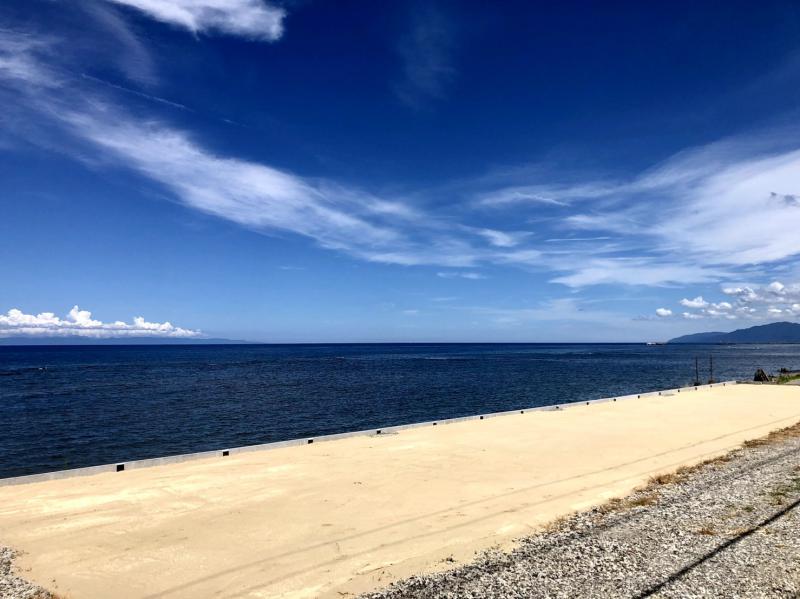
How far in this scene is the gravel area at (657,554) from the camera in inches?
360

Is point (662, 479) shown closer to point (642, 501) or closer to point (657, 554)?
point (642, 501)

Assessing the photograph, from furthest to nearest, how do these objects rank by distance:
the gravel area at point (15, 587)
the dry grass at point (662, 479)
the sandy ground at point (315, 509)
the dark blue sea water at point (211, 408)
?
the dark blue sea water at point (211, 408)
the dry grass at point (662, 479)
the sandy ground at point (315, 509)
the gravel area at point (15, 587)

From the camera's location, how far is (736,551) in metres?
10.6

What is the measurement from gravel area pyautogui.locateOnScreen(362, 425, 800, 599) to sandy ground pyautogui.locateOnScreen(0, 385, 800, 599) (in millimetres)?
927

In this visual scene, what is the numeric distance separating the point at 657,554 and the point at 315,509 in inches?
336

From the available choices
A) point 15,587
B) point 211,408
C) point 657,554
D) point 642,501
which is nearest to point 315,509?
point 15,587

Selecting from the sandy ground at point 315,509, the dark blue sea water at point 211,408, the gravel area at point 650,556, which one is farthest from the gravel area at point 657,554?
the dark blue sea water at point 211,408

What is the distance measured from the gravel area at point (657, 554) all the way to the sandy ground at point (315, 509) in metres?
0.93

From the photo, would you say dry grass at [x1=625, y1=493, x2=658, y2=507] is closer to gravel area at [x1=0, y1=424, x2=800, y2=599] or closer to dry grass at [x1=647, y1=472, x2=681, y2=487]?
gravel area at [x1=0, y1=424, x2=800, y2=599]

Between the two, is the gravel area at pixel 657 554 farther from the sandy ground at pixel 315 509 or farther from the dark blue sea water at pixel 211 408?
the dark blue sea water at pixel 211 408

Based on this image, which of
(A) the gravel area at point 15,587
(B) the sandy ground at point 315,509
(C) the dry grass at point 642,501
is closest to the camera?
(A) the gravel area at point 15,587

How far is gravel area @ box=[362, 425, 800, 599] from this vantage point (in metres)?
9.14

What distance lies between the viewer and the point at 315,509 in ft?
46.6

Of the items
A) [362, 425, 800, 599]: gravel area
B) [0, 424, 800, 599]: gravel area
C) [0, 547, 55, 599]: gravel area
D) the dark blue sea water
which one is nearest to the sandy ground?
[0, 547, 55, 599]: gravel area
